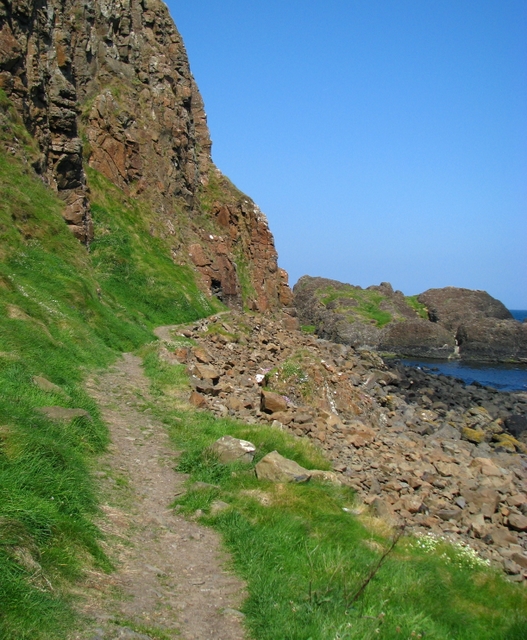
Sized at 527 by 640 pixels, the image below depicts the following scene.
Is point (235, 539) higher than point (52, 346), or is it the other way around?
point (52, 346)

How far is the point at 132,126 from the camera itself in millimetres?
46125

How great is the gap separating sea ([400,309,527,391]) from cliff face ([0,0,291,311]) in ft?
61.8

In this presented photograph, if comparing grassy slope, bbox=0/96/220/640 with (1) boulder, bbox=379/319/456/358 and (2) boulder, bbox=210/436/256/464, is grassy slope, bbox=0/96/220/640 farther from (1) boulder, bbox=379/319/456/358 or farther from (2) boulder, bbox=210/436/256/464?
(1) boulder, bbox=379/319/456/358

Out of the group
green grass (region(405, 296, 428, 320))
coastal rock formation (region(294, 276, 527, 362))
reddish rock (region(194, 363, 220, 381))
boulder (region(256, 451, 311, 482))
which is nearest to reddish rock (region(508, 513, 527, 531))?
boulder (region(256, 451, 311, 482))

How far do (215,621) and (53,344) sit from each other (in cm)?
1054

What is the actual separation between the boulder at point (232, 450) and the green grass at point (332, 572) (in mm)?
197

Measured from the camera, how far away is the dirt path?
545 centimetres

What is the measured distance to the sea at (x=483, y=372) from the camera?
5409 cm

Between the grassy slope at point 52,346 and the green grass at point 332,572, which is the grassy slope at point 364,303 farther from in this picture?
the green grass at point 332,572

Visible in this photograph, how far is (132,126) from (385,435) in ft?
115

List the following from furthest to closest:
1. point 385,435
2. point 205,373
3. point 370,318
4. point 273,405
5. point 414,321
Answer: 1. point 370,318
2. point 414,321
3. point 385,435
4. point 205,373
5. point 273,405

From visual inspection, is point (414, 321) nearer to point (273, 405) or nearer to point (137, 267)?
point (137, 267)

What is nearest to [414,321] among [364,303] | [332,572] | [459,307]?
[364,303]

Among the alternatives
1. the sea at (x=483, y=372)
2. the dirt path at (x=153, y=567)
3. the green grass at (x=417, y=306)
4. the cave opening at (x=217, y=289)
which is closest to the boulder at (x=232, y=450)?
the dirt path at (x=153, y=567)
